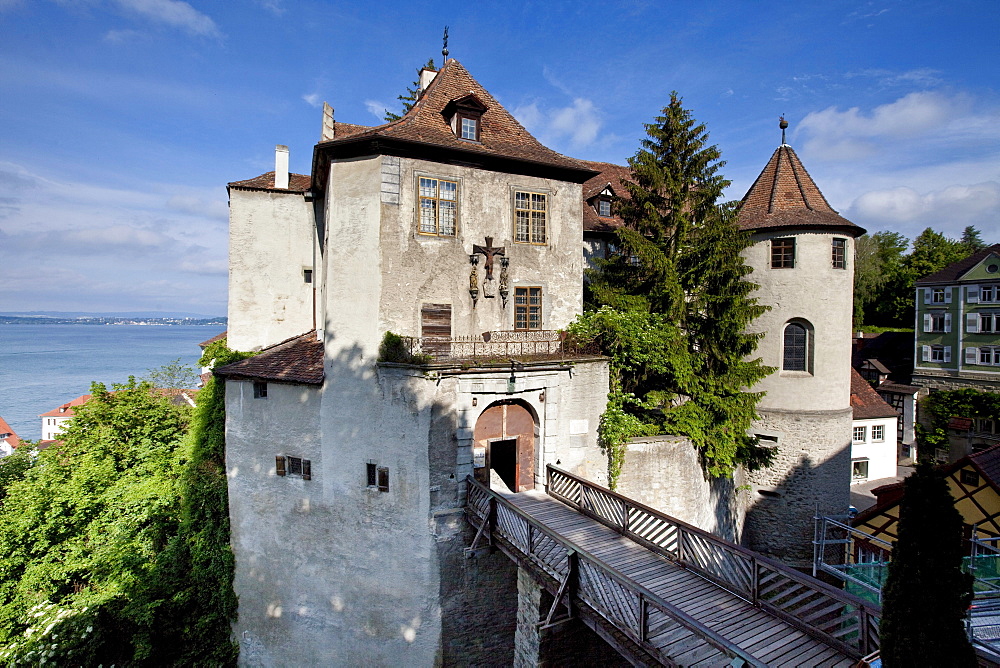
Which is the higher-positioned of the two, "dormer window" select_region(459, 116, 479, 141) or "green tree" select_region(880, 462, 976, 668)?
"dormer window" select_region(459, 116, 479, 141)

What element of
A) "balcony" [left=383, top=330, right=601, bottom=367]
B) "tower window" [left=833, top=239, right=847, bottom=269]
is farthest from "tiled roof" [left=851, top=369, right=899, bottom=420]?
"balcony" [left=383, top=330, right=601, bottom=367]

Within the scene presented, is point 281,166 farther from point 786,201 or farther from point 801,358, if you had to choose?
point 801,358

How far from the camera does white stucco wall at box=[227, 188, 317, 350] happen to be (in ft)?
55.9

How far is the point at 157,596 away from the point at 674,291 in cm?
1780

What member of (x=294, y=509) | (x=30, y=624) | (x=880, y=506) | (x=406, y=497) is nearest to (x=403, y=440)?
(x=406, y=497)

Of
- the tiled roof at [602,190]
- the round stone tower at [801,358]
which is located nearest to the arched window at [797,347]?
the round stone tower at [801,358]

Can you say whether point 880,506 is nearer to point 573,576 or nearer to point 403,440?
point 573,576

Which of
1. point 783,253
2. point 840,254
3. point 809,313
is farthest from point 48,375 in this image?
point 840,254

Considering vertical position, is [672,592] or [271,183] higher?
[271,183]

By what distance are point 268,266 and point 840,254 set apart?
19291mm

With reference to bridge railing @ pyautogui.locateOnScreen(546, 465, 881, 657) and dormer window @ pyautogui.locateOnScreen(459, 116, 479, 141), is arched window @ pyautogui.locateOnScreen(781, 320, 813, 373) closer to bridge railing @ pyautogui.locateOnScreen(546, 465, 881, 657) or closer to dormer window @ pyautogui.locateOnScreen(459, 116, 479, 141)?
bridge railing @ pyautogui.locateOnScreen(546, 465, 881, 657)

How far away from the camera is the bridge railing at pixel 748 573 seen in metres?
6.21

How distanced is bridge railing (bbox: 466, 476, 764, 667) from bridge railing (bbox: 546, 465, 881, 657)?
1241mm

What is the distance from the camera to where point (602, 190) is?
18797 mm
